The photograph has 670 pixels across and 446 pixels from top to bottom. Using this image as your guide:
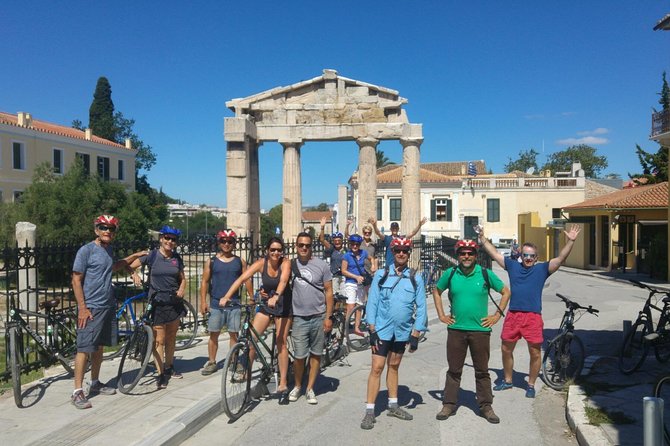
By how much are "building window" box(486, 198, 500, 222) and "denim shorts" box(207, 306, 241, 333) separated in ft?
118

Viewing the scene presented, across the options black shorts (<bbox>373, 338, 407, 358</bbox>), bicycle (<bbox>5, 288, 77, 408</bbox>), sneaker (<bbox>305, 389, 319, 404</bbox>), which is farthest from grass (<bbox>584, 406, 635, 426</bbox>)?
bicycle (<bbox>5, 288, 77, 408</bbox>)

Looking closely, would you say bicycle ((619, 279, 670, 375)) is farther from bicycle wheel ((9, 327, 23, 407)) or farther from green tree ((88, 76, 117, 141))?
green tree ((88, 76, 117, 141))

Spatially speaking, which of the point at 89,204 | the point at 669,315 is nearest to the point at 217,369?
the point at 669,315

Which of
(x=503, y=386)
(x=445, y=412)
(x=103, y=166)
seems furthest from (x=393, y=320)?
(x=103, y=166)

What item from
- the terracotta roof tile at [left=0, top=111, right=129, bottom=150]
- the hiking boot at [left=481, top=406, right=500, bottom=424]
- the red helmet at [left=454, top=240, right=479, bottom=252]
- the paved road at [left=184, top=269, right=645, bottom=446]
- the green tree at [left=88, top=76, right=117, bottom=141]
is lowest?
the paved road at [left=184, top=269, right=645, bottom=446]

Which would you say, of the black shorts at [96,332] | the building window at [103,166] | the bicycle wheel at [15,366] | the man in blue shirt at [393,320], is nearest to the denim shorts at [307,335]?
the man in blue shirt at [393,320]

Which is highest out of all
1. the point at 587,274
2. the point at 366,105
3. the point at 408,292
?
the point at 366,105

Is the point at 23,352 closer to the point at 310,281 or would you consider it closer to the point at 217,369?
the point at 217,369

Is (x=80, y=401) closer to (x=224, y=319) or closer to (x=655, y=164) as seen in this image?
(x=224, y=319)

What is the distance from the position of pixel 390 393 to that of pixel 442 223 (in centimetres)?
3698

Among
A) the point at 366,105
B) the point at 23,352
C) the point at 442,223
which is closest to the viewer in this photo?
the point at 23,352

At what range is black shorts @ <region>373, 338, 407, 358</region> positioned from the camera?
536 centimetres

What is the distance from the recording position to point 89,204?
20906mm

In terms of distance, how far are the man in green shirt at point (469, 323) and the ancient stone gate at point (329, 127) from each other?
13034mm
